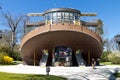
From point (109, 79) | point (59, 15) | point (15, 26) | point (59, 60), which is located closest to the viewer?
point (109, 79)

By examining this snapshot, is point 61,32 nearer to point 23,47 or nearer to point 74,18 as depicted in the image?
point 74,18

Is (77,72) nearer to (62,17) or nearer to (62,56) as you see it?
(62,56)

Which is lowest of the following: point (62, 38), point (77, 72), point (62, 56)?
point (77, 72)

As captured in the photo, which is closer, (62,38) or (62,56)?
(62,38)

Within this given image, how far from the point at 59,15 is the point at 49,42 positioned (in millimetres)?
4265

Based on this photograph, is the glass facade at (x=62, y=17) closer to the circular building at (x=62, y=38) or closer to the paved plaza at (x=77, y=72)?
the circular building at (x=62, y=38)

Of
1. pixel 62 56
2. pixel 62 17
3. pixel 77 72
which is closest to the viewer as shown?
pixel 77 72

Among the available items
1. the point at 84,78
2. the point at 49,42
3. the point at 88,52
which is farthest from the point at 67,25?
the point at 84,78

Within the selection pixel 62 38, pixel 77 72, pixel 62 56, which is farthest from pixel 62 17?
pixel 77 72

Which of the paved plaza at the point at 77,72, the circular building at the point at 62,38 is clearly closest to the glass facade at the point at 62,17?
the circular building at the point at 62,38

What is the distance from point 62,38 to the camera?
3347 cm

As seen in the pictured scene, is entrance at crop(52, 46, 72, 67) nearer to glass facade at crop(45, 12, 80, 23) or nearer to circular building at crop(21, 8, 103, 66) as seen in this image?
circular building at crop(21, 8, 103, 66)

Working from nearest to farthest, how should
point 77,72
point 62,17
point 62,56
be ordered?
point 77,72 → point 62,17 → point 62,56

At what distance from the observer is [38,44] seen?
34.7 m
